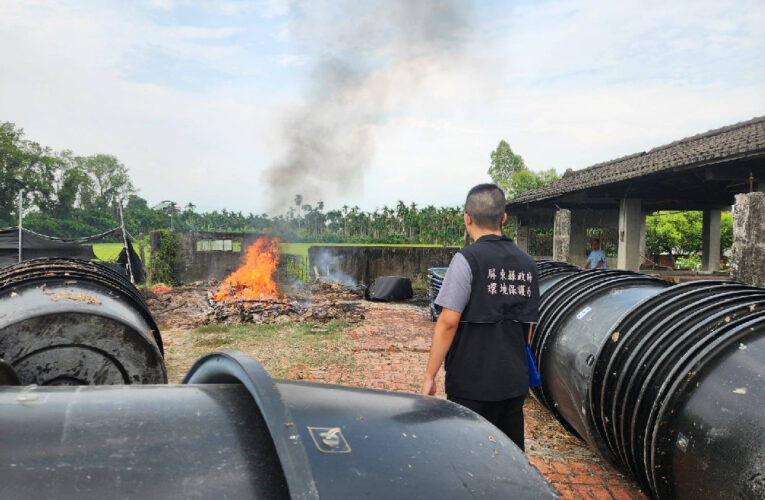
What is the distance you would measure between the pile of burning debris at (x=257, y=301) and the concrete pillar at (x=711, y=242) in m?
11.4

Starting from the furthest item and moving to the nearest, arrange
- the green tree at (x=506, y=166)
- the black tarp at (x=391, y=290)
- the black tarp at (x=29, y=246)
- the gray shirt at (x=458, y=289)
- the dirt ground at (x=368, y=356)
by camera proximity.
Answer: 1. the green tree at (x=506, y=166)
2. the black tarp at (x=391, y=290)
3. the black tarp at (x=29, y=246)
4. the dirt ground at (x=368, y=356)
5. the gray shirt at (x=458, y=289)

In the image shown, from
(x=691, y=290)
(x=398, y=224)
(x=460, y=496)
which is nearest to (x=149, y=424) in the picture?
(x=460, y=496)

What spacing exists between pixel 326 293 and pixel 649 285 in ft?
39.7

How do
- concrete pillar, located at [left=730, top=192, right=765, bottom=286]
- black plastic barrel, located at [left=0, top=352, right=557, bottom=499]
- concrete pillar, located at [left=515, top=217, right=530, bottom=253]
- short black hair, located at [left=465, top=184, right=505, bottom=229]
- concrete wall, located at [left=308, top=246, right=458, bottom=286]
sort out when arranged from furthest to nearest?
1. concrete pillar, located at [left=515, top=217, right=530, bottom=253]
2. concrete wall, located at [left=308, top=246, right=458, bottom=286]
3. concrete pillar, located at [left=730, top=192, right=765, bottom=286]
4. short black hair, located at [left=465, top=184, right=505, bottom=229]
5. black plastic barrel, located at [left=0, top=352, right=557, bottom=499]

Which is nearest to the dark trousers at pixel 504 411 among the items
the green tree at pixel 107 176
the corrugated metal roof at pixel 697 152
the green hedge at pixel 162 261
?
the corrugated metal roof at pixel 697 152

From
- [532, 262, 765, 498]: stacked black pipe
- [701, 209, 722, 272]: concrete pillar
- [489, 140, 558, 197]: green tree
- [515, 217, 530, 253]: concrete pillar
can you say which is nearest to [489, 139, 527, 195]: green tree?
[489, 140, 558, 197]: green tree

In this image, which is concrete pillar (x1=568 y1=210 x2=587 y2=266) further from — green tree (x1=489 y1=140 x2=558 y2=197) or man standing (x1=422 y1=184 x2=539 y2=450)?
green tree (x1=489 y1=140 x2=558 y2=197)

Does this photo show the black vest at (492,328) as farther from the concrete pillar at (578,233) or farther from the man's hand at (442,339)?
the concrete pillar at (578,233)

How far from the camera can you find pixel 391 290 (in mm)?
14539

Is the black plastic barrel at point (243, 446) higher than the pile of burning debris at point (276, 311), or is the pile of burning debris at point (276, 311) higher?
the black plastic barrel at point (243, 446)

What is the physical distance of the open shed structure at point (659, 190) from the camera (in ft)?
33.1

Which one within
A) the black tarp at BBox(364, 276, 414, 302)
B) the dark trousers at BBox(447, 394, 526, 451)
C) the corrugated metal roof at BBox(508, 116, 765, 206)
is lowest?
the black tarp at BBox(364, 276, 414, 302)

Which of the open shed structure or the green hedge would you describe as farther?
the green hedge

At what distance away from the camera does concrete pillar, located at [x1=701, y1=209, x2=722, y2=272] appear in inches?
639
